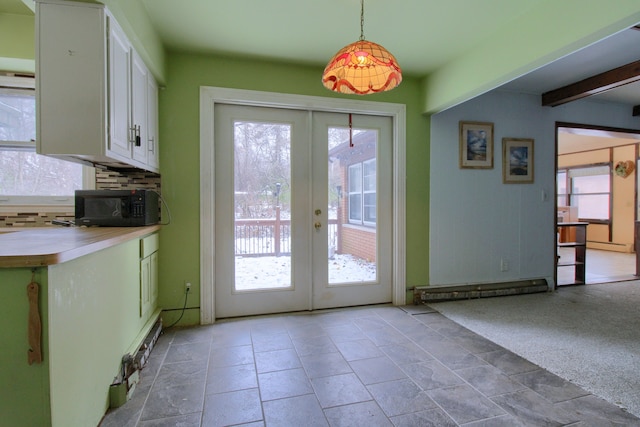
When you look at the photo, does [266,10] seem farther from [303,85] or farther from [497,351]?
Answer: [497,351]

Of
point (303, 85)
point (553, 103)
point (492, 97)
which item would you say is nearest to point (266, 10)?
point (303, 85)

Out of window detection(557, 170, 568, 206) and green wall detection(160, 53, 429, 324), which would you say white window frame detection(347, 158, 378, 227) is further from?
window detection(557, 170, 568, 206)

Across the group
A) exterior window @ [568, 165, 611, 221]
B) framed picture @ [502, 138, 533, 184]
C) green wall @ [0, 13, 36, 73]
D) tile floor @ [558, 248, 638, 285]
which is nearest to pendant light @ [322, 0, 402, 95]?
green wall @ [0, 13, 36, 73]

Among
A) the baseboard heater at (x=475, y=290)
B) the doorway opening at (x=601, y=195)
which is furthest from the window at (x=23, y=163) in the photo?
the doorway opening at (x=601, y=195)

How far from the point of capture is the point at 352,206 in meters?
3.31

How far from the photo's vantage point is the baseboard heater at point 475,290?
342cm

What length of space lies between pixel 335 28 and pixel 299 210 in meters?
1.61

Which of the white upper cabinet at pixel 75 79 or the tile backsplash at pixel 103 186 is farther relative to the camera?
the tile backsplash at pixel 103 186

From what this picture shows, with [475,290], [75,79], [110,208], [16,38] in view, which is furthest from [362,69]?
[475,290]

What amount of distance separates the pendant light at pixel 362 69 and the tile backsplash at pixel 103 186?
1856 mm

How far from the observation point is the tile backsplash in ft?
7.98

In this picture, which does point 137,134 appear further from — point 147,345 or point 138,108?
point 147,345

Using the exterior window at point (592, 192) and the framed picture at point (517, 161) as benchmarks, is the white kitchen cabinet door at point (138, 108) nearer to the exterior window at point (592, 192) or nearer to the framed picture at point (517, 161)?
the framed picture at point (517, 161)

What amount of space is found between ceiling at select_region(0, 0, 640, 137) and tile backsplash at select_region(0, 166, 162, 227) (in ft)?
3.75
